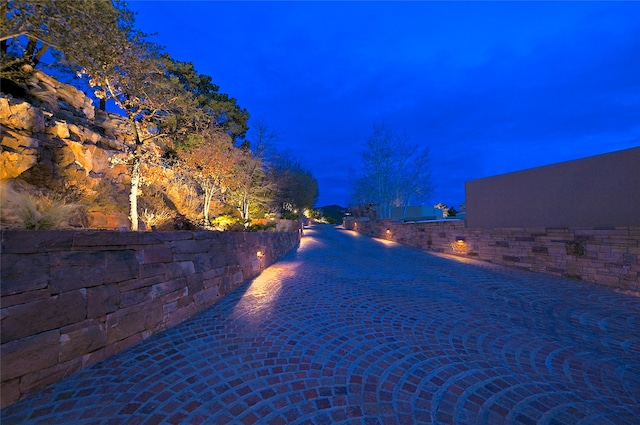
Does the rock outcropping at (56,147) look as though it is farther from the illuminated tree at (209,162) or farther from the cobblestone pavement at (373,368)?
the cobblestone pavement at (373,368)

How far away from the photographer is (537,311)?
4.13 metres

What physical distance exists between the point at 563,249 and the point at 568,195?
1611 millimetres

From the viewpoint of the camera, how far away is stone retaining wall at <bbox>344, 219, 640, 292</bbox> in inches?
209

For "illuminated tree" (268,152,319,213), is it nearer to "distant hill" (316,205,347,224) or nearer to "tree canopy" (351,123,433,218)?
"tree canopy" (351,123,433,218)

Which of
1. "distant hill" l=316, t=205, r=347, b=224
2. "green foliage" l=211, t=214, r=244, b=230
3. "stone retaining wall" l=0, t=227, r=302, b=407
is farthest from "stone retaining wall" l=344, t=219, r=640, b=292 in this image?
"distant hill" l=316, t=205, r=347, b=224

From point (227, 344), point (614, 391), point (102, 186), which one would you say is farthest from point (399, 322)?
point (102, 186)

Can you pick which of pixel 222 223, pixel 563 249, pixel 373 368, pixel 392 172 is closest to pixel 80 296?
pixel 373 368

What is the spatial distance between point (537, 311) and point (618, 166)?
4.86 m

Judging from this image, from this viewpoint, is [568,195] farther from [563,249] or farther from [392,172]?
[392,172]

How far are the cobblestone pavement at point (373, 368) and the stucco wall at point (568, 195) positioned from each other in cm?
259

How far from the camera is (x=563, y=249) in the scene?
6.52 m

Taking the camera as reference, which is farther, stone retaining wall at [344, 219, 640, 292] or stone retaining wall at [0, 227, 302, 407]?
stone retaining wall at [344, 219, 640, 292]

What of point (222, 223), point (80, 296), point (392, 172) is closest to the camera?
point (80, 296)

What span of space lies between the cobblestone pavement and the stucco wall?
102 inches
